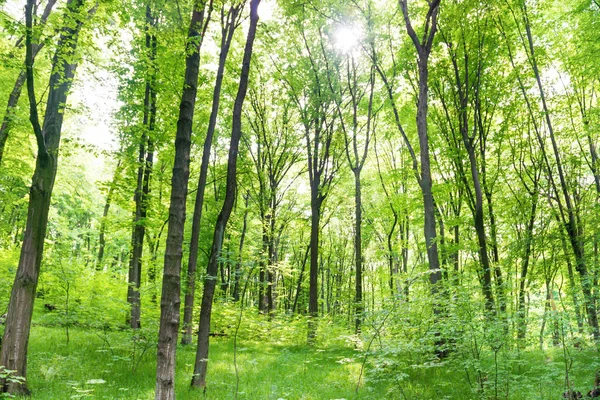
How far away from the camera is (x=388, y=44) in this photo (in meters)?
14.2

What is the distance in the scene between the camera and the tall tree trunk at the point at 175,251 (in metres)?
4.48

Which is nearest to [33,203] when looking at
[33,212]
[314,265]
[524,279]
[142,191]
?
[33,212]

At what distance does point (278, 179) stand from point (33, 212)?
1309 cm

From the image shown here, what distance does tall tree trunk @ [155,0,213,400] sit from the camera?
14.7 feet

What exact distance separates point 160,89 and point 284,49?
6981 mm

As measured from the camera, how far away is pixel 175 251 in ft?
15.8

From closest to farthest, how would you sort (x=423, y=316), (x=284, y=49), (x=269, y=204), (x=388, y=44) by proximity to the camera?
(x=423, y=316) → (x=388, y=44) → (x=284, y=49) → (x=269, y=204)

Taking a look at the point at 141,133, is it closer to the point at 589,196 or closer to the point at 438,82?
the point at 438,82

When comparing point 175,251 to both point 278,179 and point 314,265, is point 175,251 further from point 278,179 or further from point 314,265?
point 278,179

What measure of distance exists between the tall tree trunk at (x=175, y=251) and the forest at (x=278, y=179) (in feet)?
0.09

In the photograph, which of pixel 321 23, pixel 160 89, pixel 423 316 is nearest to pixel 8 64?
pixel 160 89

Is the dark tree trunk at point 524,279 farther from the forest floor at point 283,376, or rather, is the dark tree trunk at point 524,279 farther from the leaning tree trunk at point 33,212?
the leaning tree trunk at point 33,212

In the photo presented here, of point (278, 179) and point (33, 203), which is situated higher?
point (278, 179)

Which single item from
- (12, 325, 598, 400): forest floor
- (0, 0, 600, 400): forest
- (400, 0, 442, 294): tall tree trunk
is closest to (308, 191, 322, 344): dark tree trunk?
(0, 0, 600, 400): forest
